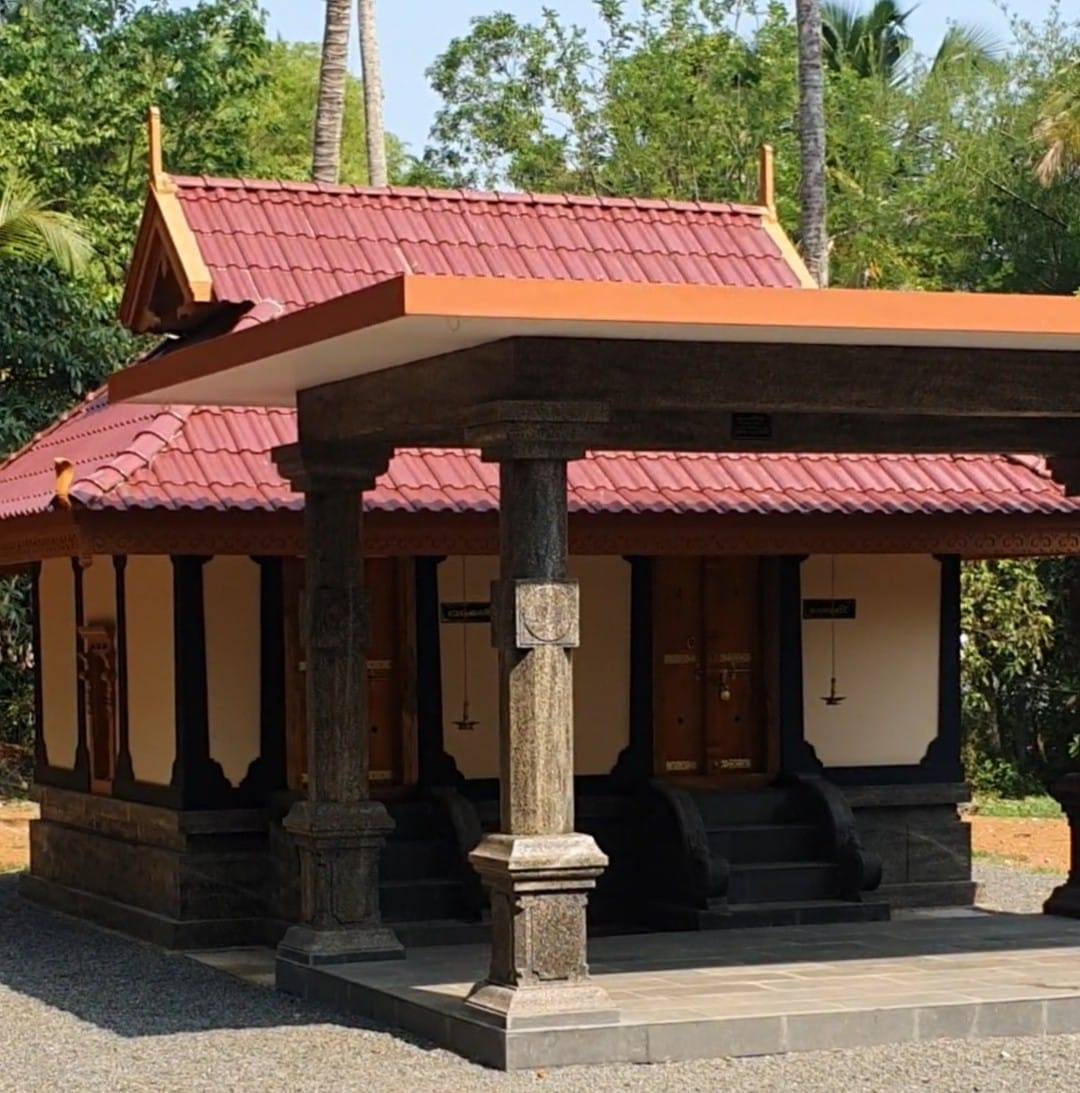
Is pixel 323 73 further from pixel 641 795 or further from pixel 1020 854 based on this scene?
pixel 641 795

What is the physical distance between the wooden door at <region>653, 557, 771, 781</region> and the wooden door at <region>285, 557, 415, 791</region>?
1.56 m

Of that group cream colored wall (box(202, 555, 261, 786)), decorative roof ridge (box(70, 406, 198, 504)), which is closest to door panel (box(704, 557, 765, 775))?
cream colored wall (box(202, 555, 261, 786))

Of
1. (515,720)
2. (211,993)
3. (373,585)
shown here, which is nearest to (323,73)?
(373,585)

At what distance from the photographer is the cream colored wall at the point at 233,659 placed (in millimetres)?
14359

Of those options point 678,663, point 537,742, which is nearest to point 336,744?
point 537,742

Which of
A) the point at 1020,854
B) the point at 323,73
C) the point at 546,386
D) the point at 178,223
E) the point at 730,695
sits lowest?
the point at 1020,854

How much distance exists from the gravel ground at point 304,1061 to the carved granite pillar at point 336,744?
19.0 inches

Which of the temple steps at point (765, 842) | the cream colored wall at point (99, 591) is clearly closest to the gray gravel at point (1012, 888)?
the temple steps at point (765, 842)

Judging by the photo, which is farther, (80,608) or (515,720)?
(80,608)

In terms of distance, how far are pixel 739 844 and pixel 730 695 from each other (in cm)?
111

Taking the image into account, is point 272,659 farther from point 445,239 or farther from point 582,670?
point 445,239

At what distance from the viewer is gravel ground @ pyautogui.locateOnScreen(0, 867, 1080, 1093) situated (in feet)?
30.8

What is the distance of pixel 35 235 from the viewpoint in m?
22.6

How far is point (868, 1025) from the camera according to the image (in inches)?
400
